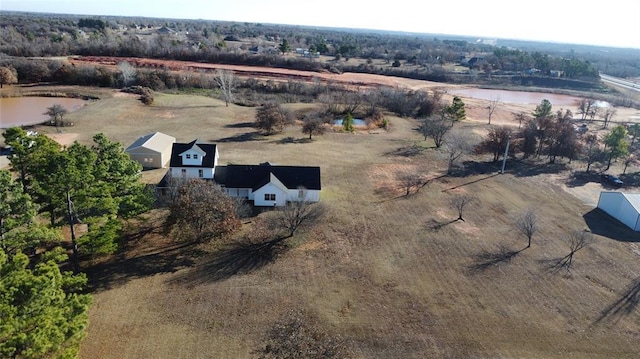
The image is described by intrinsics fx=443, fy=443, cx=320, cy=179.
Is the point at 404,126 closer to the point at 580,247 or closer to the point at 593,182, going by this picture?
the point at 593,182

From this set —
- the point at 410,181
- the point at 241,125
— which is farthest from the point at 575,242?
the point at 241,125

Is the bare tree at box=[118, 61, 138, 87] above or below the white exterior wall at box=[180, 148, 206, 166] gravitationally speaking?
above

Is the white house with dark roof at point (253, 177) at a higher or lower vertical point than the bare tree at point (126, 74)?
lower

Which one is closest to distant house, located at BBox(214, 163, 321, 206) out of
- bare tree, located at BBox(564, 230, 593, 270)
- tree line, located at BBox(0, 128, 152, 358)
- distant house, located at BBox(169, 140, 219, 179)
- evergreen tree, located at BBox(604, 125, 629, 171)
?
distant house, located at BBox(169, 140, 219, 179)

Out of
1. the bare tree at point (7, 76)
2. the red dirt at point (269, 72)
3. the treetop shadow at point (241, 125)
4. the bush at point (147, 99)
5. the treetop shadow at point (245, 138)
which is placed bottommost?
the treetop shadow at point (245, 138)

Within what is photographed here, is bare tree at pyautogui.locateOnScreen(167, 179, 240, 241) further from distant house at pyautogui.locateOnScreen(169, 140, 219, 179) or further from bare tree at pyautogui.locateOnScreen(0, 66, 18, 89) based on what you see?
bare tree at pyautogui.locateOnScreen(0, 66, 18, 89)

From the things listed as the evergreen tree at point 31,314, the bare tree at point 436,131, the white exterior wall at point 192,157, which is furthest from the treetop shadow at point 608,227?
the evergreen tree at point 31,314

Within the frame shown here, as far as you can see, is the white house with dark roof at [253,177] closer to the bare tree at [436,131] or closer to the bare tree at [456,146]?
the bare tree at [456,146]

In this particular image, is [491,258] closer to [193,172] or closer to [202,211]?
[202,211]
